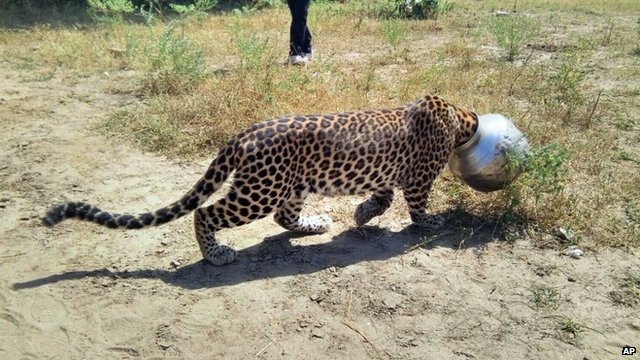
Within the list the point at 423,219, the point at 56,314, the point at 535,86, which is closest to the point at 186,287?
the point at 56,314

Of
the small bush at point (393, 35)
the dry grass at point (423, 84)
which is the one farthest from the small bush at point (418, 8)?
the small bush at point (393, 35)

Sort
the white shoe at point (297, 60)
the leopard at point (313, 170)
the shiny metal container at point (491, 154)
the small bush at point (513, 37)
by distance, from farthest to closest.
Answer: the small bush at point (513, 37), the white shoe at point (297, 60), the shiny metal container at point (491, 154), the leopard at point (313, 170)

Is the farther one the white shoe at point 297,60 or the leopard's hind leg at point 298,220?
the white shoe at point 297,60

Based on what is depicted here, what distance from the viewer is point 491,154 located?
5426 mm

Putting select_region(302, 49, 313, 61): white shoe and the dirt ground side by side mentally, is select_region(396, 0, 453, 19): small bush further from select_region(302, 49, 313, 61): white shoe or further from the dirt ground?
the dirt ground

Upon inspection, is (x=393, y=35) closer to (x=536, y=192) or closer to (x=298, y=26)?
(x=298, y=26)

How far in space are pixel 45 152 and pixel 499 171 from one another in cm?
572

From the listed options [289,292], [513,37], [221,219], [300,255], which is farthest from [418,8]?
[289,292]

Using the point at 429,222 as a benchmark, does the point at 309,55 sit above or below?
above

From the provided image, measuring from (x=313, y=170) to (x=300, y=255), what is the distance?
904mm

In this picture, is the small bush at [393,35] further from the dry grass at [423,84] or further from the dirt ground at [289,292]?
the dirt ground at [289,292]

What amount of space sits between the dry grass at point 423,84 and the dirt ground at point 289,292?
78cm

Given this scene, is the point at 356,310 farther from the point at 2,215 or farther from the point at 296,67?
the point at 296,67

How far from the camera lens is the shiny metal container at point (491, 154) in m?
5.43
